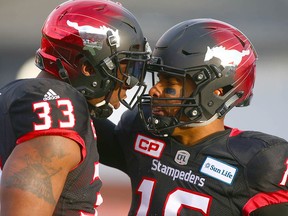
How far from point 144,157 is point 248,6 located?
4.51 meters

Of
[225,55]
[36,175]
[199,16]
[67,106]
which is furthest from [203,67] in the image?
[199,16]

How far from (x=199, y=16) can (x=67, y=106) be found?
4950 millimetres

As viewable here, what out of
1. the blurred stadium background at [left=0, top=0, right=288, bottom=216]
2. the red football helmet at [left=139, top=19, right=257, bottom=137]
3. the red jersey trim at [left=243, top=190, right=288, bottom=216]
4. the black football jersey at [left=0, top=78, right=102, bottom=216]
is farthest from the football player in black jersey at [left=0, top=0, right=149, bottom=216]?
the blurred stadium background at [left=0, top=0, right=288, bottom=216]

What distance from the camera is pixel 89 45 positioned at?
242 centimetres

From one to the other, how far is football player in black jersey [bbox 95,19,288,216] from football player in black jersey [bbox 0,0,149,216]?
157 mm

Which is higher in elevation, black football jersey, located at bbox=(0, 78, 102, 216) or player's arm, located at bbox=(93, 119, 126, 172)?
black football jersey, located at bbox=(0, 78, 102, 216)

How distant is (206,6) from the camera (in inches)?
272

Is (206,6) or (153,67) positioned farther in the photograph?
(206,6)

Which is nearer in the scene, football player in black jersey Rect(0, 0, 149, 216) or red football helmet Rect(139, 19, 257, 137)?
football player in black jersey Rect(0, 0, 149, 216)

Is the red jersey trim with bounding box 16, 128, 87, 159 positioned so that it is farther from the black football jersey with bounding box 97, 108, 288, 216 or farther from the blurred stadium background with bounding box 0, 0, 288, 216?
the blurred stadium background with bounding box 0, 0, 288, 216

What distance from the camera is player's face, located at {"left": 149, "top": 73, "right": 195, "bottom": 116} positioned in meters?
2.61

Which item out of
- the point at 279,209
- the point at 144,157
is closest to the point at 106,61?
the point at 144,157

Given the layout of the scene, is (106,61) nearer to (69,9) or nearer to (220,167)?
(69,9)

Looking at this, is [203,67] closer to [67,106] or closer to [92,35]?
[92,35]
